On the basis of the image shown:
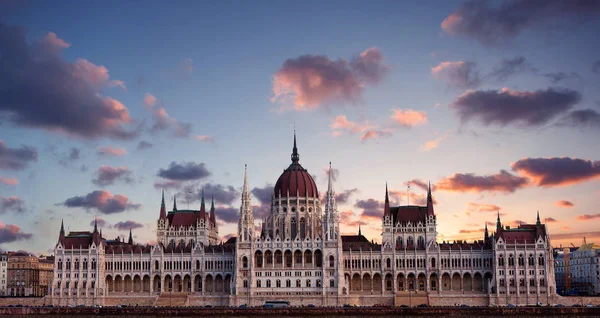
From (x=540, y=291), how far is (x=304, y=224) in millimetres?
47570

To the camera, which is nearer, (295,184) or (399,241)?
(399,241)

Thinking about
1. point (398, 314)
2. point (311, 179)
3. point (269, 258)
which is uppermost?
point (311, 179)

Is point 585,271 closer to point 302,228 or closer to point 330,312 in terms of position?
point 302,228

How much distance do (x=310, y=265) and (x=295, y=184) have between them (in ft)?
69.3

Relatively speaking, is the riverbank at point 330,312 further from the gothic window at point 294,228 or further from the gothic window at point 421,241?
the gothic window at point 294,228

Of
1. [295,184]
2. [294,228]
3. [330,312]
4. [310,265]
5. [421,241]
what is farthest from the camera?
[295,184]

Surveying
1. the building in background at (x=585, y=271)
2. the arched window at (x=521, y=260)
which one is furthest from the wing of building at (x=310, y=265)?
the building in background at (x=585, y=271)

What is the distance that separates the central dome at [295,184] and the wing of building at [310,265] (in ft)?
0.78

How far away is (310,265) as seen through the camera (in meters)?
154

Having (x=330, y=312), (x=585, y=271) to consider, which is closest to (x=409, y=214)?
(x=330, y=312)

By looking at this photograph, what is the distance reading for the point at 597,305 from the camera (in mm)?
138000

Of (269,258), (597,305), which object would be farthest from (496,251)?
(269,258)

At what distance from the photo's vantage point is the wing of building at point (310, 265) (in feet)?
493

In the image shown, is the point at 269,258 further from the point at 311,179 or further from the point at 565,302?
the point at 565,302
